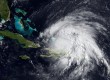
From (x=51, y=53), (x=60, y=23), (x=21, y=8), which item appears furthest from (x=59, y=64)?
(x=21, y=8)

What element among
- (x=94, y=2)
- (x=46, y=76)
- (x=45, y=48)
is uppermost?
(x=94, y=2)

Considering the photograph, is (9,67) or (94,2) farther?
(94,2)

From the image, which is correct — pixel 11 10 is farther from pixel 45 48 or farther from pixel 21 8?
pixel 45 48

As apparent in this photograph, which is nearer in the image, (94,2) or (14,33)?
(14,33)

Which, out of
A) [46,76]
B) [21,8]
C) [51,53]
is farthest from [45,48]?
[21,8]

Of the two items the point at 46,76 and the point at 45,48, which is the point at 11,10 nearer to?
the point at 45,48

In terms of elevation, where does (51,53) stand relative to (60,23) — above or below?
below

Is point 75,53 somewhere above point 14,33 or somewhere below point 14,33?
below
